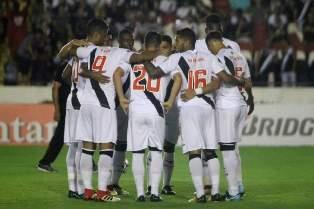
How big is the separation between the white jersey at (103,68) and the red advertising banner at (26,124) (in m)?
9.27

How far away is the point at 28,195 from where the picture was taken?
1359 centimetres

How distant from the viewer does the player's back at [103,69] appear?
1267 cm

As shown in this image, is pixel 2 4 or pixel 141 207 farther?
pixel 2 4

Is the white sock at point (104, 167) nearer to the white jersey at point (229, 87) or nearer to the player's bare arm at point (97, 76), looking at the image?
the player's bare arm at point (97, 76)

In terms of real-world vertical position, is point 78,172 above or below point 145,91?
below

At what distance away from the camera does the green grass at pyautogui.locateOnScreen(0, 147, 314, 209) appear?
12.6 m

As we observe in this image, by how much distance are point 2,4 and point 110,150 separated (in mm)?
13274

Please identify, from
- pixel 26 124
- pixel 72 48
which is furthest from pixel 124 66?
pixel 26 124

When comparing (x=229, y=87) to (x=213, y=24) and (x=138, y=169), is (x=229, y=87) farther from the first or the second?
(x=138, y=169)

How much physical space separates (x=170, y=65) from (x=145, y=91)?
1.64ft

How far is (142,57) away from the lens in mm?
12398

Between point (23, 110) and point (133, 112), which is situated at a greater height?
point (133, 112)

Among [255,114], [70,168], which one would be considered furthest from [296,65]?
[70,168]

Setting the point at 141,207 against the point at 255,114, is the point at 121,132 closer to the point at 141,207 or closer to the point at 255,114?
the point at 141,207
